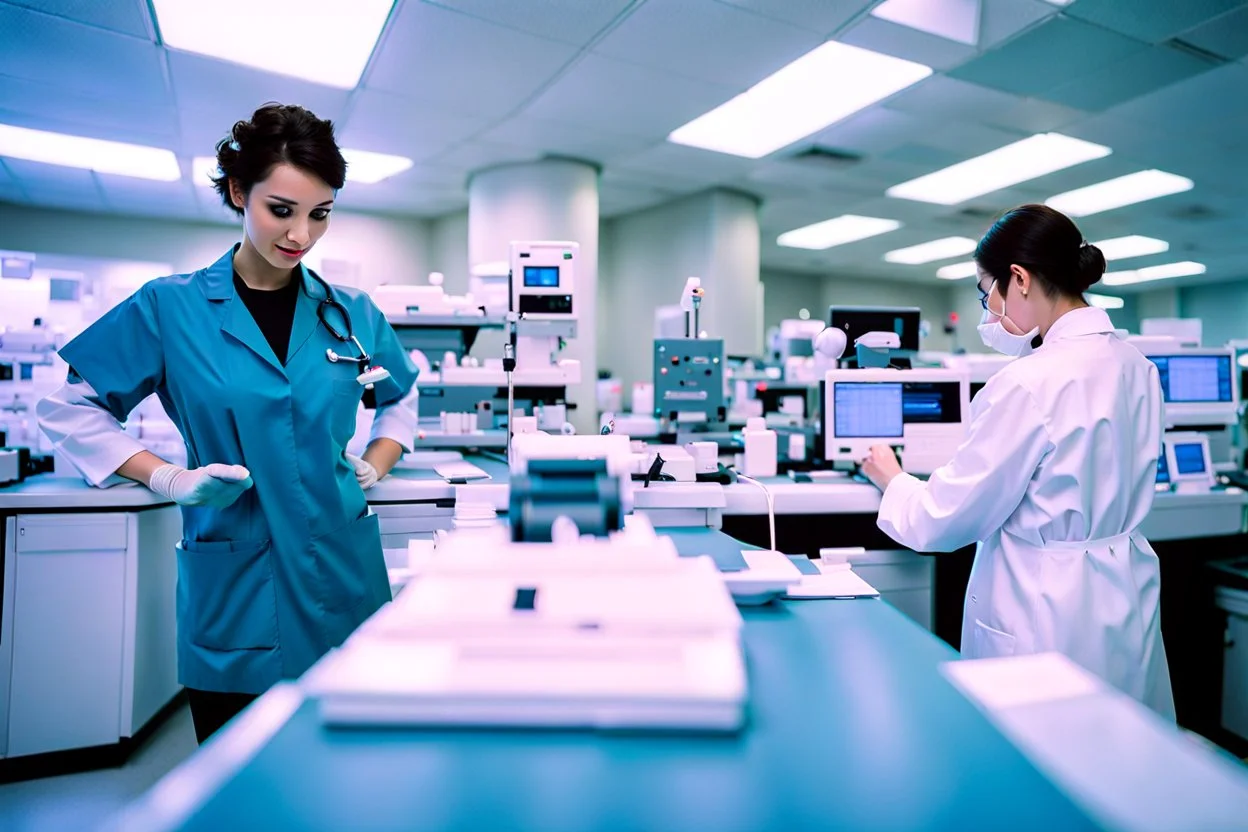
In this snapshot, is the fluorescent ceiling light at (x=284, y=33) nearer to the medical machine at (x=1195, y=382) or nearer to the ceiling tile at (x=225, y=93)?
the ceiling tile at (x=225, y=93)

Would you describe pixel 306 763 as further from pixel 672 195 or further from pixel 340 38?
pixel 672 195

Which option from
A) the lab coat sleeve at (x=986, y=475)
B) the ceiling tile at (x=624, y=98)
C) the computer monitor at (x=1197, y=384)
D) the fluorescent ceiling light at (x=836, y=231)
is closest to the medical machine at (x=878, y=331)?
the computer monitor at (x=1197, y=384)

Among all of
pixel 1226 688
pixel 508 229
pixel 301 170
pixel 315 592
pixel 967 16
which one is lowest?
pixel 1226 688

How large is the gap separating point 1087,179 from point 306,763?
22.5ft

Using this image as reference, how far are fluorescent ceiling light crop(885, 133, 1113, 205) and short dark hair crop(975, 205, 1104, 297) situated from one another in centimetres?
403

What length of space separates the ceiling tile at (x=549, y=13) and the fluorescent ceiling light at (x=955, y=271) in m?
7.63

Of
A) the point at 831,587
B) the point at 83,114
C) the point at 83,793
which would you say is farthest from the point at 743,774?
the point at 83,114

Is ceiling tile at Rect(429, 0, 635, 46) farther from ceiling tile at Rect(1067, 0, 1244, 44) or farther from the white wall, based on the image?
the white wall

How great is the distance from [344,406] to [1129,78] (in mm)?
4479

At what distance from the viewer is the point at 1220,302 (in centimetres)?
1052

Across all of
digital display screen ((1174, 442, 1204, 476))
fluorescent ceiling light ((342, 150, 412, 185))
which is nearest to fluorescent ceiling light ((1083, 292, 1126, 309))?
digital display screen ((1174, 442, 1204, 476))

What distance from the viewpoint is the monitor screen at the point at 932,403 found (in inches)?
94.0

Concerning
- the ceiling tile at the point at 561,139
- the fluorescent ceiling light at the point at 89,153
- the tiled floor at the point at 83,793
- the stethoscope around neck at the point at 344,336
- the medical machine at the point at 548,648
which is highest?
the ceiling tile at the point at 561,139

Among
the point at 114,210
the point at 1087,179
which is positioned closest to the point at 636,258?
the point at 1087,179
